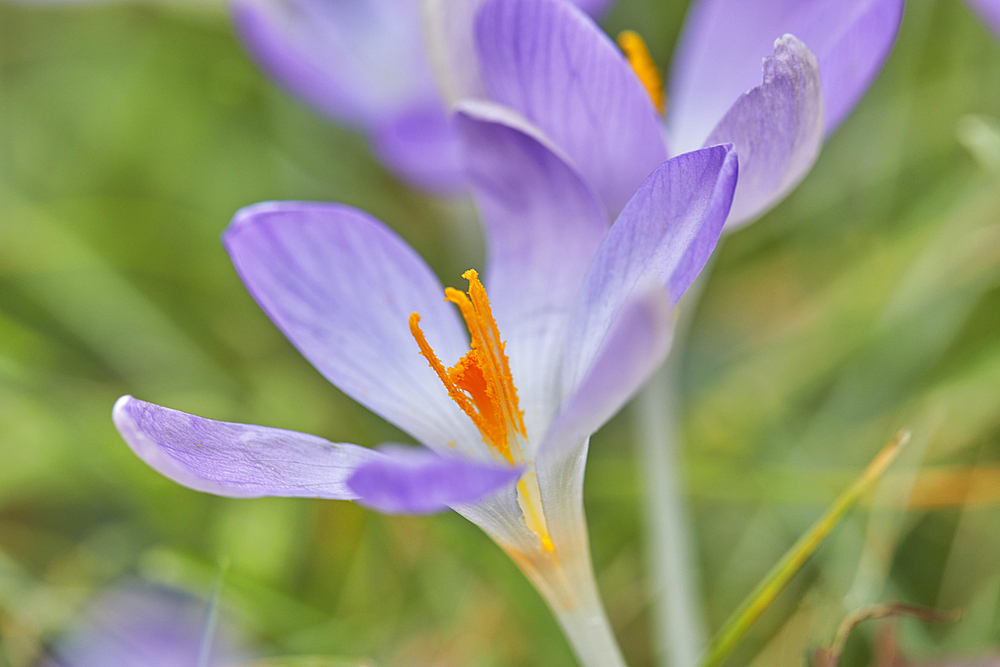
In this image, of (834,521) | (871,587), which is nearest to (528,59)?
(834,521)

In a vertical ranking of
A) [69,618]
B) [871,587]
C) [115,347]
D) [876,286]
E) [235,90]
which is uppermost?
[235,90]

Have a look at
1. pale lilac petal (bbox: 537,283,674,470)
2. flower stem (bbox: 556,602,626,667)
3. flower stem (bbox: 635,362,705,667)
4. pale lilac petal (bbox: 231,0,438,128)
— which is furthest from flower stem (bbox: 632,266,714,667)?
pale lilac petal (bbox: 231,0,438,128)

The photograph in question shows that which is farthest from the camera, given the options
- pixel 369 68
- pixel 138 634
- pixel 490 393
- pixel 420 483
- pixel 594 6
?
pixel 369 68

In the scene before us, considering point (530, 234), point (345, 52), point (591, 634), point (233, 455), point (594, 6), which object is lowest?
point (591, 634)

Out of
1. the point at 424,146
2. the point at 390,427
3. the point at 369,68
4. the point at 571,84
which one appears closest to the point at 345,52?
the point at 369,68

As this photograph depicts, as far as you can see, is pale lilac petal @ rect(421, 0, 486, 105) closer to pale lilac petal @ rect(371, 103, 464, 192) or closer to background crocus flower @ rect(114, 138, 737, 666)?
background crocus flower @ rect(114, 138, 737, 666)

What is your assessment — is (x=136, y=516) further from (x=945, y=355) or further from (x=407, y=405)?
(x=945, y=355)

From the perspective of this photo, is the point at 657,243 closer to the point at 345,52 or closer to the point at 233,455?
the point at 233,455
